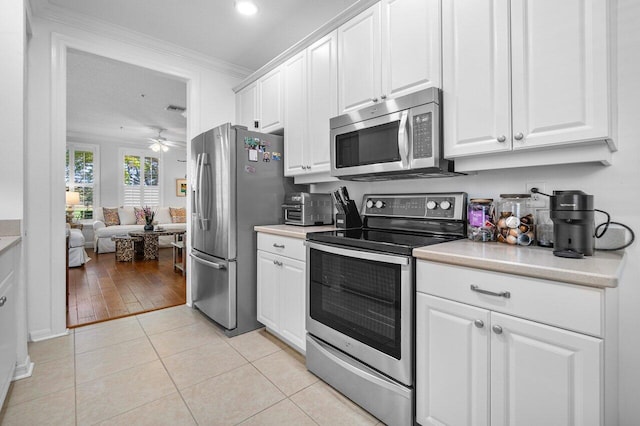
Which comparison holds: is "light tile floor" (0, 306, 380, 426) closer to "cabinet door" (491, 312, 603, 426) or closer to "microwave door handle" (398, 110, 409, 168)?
"cabinet door" (491, 312, 603, 426)

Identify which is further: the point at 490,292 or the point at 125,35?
the point at 125,35

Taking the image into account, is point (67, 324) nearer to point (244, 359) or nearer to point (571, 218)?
point (244, 359)

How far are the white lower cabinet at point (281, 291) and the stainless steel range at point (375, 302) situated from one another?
16 cm

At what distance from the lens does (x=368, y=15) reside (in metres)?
1.99

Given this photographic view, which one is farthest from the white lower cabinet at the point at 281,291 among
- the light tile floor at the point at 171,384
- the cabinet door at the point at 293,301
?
the light tile floor at the point at 171,384

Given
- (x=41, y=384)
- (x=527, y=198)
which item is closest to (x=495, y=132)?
(x=527, y=198)

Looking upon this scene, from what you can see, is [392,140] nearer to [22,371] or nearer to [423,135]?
[423,135]

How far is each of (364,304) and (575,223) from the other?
37.9 inches

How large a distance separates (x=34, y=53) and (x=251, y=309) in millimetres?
2654

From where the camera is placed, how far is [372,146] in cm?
195

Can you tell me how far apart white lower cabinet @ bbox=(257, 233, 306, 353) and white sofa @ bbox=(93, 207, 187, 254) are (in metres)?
4.45

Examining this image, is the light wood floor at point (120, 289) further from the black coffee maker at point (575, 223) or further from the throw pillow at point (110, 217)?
the black coffee maker at point (575, 223)

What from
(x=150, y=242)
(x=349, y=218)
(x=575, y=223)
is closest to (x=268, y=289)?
(x=349, y=218)

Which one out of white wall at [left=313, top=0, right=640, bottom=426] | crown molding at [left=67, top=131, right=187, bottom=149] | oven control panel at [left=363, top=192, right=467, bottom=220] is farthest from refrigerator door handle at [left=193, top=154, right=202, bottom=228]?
crown molding at [left=67, top=131, right=187, bottom=149]
